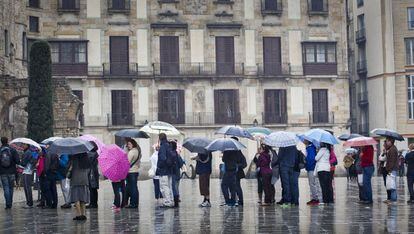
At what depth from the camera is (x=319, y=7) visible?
54.9 meters

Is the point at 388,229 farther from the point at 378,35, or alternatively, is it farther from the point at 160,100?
the point at 378,35

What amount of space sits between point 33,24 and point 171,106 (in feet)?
33.4

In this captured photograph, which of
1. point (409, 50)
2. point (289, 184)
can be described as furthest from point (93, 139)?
point (409, 50)

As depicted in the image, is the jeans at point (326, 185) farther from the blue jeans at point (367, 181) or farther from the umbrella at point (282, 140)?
the umbrella at point (282, 140)

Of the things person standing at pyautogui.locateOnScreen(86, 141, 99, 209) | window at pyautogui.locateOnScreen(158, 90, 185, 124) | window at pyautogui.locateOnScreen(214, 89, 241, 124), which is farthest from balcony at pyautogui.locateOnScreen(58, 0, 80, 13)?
person standing at pyautogui.locateOnScreen(86, 141, 99, 209)

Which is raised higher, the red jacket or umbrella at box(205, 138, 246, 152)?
umbrella at box(205, 138, 246, 152)

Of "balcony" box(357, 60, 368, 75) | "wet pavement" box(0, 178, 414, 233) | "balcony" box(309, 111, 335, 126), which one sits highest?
"balcony" box(357, 60, 368, 75)

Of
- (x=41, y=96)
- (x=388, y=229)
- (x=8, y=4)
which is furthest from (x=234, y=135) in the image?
(x=8, y=4)

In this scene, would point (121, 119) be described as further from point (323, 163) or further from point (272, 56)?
point (323, 163)

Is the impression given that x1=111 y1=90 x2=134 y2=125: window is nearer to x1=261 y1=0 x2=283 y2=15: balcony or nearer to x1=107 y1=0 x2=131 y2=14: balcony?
x1=107 y1=0 x2=131 y2=14: balcony

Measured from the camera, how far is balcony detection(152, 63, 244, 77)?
52500 mm

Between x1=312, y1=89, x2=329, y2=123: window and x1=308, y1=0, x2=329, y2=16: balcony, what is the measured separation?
5263mm

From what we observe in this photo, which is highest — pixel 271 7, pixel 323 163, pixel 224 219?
pixel 271 7

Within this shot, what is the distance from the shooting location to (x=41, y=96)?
38062 mm
